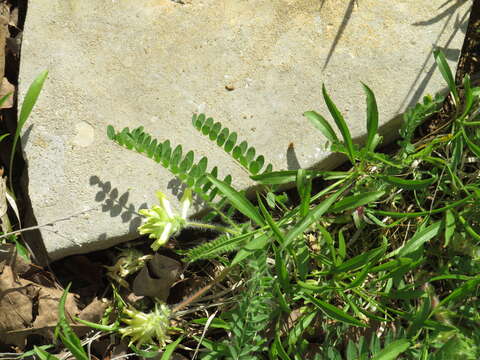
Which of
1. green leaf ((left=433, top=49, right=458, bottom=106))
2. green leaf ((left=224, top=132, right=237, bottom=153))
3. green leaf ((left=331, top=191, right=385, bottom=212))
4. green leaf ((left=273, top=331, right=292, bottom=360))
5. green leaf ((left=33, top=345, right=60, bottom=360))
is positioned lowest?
green leaf ((left=33, top=345, right=60, bottom=360))

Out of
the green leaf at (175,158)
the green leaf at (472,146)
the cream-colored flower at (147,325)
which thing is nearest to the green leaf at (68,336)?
the cream-colored flower at (147,325)

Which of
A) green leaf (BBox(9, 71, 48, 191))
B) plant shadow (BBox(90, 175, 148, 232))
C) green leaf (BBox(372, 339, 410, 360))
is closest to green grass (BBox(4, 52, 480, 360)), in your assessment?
green leaf (BBox(372, 339, 410, 360))

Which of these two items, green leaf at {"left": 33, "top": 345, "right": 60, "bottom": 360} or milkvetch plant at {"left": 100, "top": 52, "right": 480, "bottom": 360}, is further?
green leaf at {"left": 33, "top": 345, "right": 60, "bottom": 360}

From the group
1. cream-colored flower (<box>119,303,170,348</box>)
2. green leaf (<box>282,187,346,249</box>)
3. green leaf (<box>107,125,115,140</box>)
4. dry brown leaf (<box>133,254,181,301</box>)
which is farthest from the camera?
dry brown leaf (<box>133,254,181,301</box>)

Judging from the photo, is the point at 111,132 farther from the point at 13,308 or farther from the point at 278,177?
the point at 13,308

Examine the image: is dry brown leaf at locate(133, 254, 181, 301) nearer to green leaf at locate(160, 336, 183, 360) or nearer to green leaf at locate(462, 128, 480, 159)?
green leaf at locate(160, 336, 183, 360)

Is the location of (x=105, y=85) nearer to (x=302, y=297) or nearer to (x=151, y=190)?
(x=151, y=190)

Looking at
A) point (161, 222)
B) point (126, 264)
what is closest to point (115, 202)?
point (126, 264)
